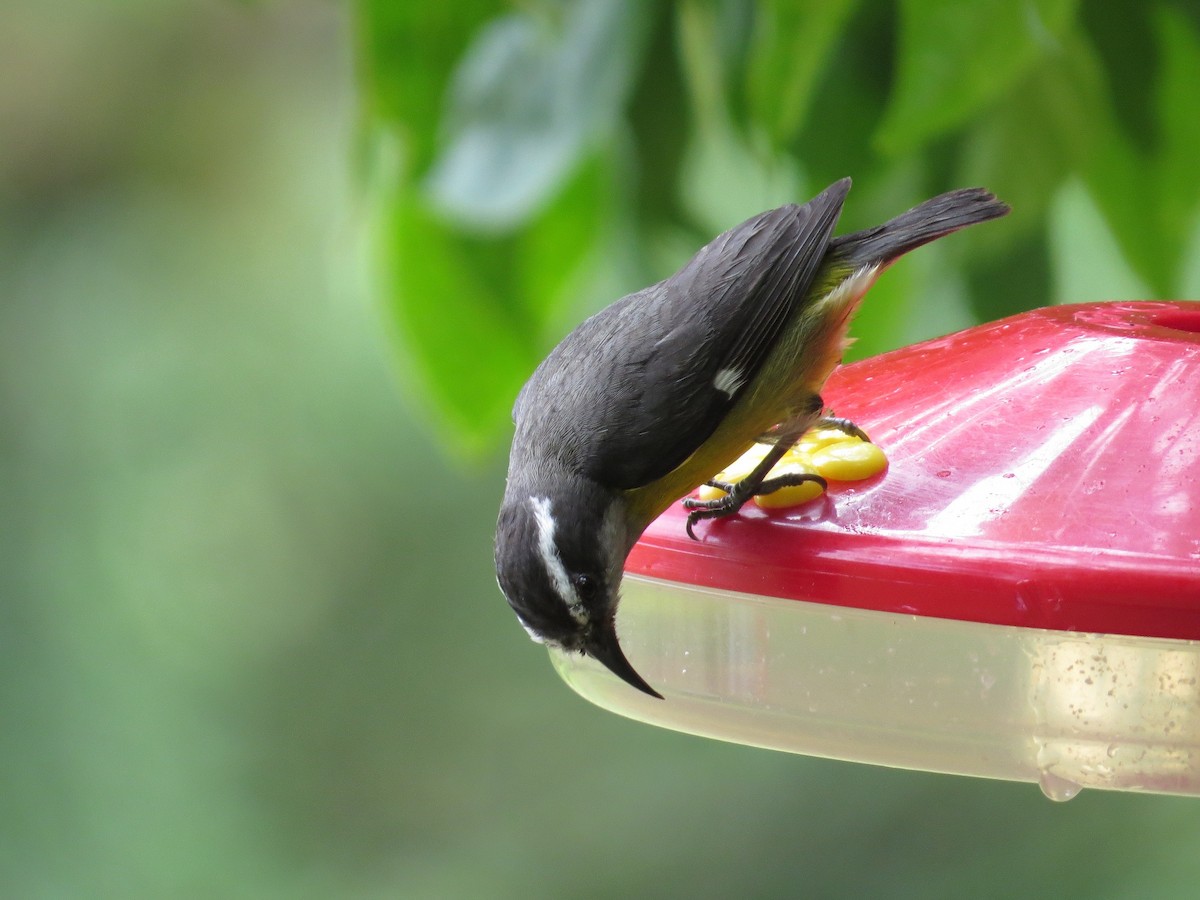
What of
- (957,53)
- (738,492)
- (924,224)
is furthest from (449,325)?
(957,53)

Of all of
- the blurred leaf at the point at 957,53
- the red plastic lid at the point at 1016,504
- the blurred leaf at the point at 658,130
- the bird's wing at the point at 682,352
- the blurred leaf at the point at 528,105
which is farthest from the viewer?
the blurred leaf at the point at 658,130

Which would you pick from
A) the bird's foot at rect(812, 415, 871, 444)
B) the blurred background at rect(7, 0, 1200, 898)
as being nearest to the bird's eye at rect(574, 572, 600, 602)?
the bird's foot at rect(812, 415, 871, 444)

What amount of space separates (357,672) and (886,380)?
8.03 m

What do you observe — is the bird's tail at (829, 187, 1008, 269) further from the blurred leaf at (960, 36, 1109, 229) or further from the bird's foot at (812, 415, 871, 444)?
the bird's foot at (812, 415, 871, 444)

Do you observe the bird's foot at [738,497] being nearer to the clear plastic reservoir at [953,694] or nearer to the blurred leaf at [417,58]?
the clear plastic reservoir at [953,694]

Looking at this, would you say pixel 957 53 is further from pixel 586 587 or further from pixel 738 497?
pixel 586 587

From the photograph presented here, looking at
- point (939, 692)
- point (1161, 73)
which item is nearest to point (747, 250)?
point (1161, 73)

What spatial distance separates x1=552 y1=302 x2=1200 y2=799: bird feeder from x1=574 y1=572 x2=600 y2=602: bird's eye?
6.2 inches

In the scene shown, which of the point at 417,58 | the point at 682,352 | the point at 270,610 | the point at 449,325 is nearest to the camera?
the point at 682,352

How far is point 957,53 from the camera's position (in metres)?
2.40

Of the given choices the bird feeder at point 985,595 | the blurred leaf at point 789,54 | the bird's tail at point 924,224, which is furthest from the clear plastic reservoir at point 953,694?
the bird's tail at point 924,224

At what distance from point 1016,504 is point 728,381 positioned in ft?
3.12

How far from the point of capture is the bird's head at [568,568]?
2.44 meters

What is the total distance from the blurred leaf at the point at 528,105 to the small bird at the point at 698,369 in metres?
0.35
